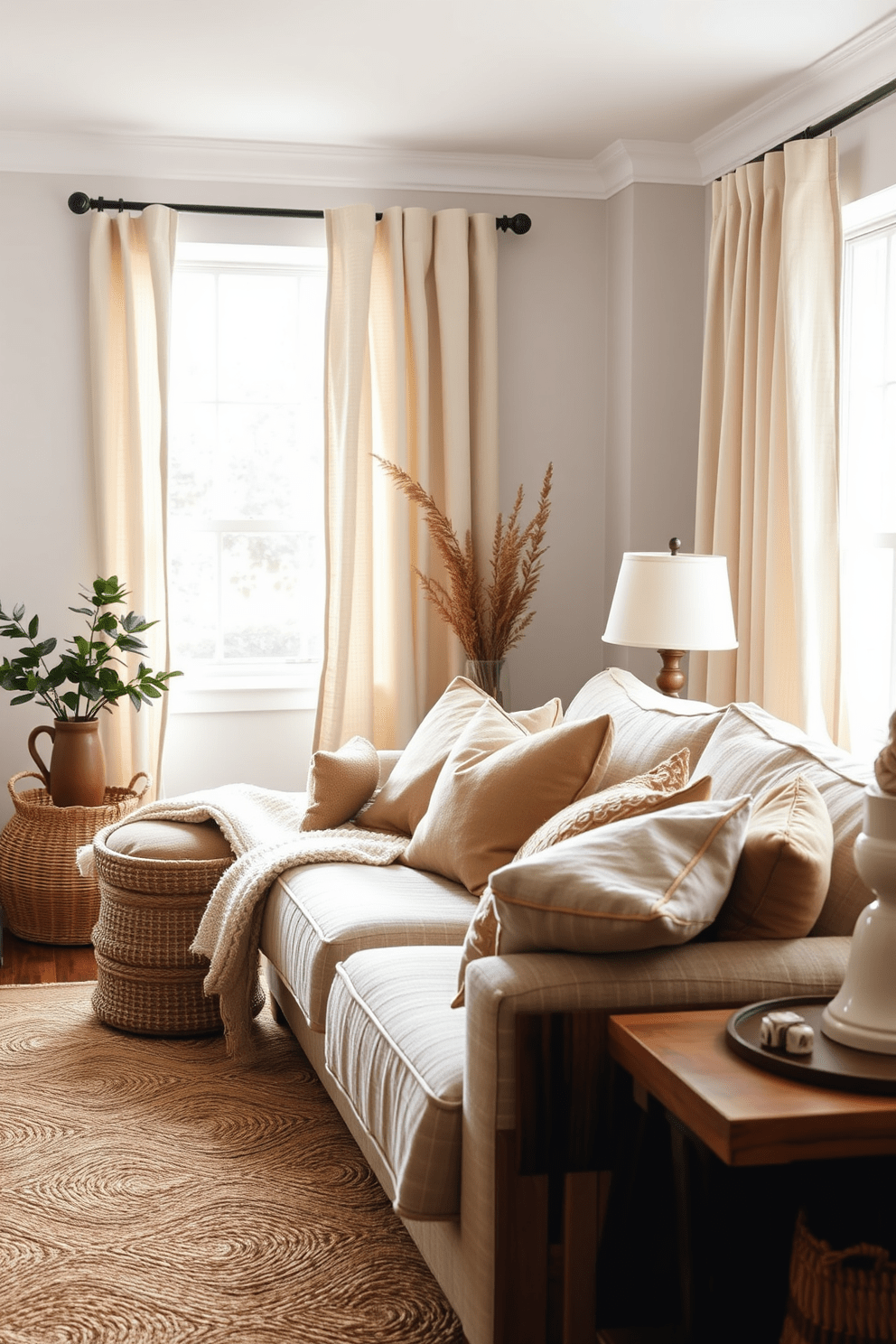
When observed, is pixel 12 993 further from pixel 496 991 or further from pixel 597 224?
pixel 597 224

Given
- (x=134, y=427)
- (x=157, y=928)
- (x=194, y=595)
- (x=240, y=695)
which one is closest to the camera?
(x=157, y=928)

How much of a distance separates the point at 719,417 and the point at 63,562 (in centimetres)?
231

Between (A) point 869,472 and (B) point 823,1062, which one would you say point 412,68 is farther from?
(B) point 823,1062

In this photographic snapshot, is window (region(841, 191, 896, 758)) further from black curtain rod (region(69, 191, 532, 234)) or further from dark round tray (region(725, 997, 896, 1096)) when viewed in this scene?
dark round tray (region(725, 997, 896, 1096))

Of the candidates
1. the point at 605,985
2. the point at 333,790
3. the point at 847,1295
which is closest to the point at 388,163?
the point at 333,790

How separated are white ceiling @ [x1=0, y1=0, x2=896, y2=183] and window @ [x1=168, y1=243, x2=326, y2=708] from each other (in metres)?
0.63

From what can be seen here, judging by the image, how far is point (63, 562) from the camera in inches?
178

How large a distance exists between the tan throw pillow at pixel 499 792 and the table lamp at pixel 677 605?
59 centimetres

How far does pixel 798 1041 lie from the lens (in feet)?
4.92

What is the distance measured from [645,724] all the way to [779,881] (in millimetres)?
974

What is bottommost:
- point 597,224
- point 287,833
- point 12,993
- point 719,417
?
point 12,993

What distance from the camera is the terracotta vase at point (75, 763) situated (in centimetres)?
412

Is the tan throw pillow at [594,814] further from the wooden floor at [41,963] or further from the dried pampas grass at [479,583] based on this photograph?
the dried pampas grass at [479,583]

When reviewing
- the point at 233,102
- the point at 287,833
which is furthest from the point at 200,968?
the point at 233,102
